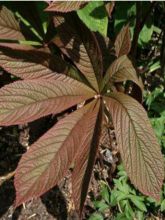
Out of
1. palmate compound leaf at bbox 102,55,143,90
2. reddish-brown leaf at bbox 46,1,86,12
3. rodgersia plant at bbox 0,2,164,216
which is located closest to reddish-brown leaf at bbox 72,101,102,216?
rodgersia plant at bbox 0,2,164,216

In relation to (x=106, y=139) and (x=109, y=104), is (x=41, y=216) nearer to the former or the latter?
(x=106, y=139)

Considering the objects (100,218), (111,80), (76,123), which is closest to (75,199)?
(76,123)

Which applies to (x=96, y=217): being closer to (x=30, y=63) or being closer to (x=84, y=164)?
(x=84, y=164)

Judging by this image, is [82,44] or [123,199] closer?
[82,44]

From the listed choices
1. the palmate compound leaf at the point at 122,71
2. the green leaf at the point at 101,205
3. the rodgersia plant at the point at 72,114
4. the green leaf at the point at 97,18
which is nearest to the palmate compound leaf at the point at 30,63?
the rodgersia plant at the point at 72,114

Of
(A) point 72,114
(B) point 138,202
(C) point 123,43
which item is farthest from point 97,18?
(B) point 138,202

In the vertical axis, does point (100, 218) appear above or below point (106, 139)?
below

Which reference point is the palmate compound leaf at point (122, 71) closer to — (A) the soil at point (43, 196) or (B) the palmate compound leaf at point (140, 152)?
(B) the palmate compound leaf at point (140, 152)
